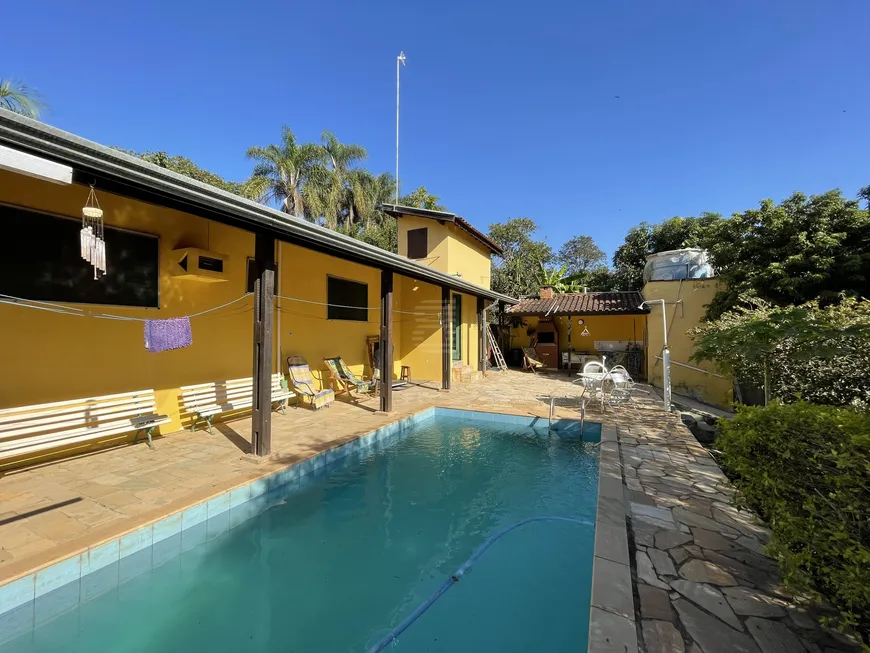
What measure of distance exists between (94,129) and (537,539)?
26.2m

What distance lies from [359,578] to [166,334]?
429 cm

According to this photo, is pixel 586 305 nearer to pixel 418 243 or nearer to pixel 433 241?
pixel 433 241

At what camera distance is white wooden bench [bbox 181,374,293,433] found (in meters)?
6.46

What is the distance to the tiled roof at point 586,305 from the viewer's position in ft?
52.7

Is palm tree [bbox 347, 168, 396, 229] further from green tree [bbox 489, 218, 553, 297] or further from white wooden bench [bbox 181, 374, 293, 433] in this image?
white wooden bench [bbox 181, 374, 293, 433]

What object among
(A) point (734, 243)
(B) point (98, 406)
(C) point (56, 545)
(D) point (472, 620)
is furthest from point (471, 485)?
(A) point (734, 243)

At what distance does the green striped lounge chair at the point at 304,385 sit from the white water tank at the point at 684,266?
1186 centimetres

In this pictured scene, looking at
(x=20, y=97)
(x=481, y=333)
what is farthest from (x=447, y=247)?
(x=20, y=97)

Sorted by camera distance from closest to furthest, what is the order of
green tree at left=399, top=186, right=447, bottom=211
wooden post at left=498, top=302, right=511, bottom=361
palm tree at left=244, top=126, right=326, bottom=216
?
1. wooden post at left=498, top=302, right=511, bottom=361
2. palm tree at left=244, top=126, right=326, bottom=216
3. green tree at left=399, top=186, right=447, bottom=211

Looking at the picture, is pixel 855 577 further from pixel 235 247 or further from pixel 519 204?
pixel 519 204

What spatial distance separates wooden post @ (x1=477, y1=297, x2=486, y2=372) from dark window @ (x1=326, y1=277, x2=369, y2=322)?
5830mm

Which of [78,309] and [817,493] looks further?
[78,309]

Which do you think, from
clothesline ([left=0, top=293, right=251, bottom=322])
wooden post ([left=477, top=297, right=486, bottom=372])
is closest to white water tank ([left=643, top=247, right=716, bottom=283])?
wooden post ([left=477, top=297, right=486, bottom=372])

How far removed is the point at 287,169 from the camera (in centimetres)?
2523
